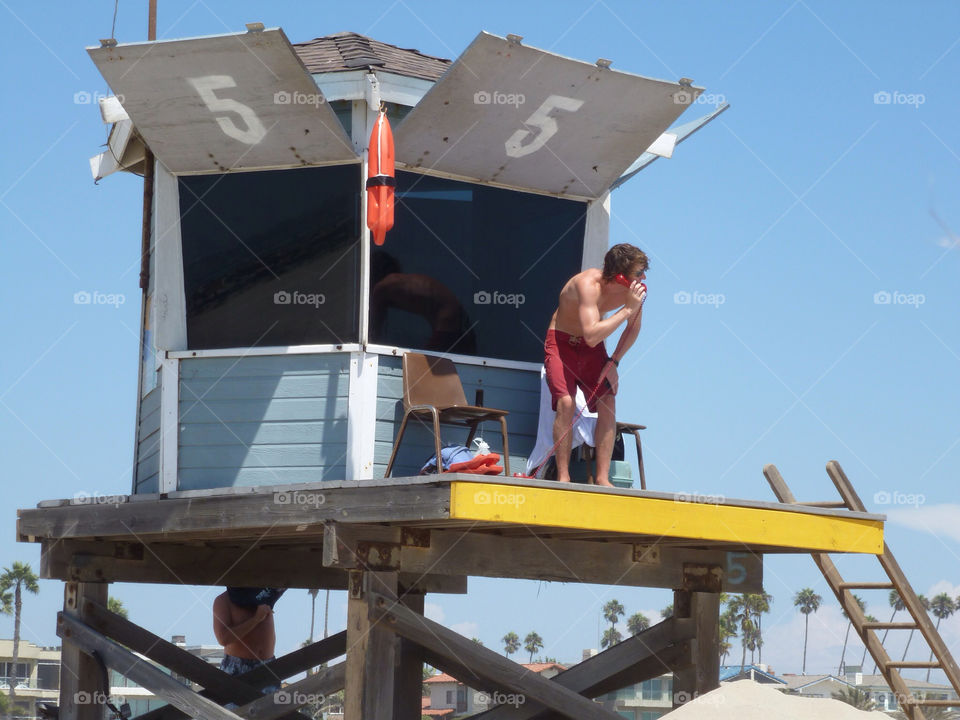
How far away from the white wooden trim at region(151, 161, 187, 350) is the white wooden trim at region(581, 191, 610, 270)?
9.33 feet

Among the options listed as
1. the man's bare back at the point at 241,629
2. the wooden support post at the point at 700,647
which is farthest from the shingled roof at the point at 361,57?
the man's bare back at the point at 241,629

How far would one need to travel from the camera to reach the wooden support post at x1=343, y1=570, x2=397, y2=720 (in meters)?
7.25

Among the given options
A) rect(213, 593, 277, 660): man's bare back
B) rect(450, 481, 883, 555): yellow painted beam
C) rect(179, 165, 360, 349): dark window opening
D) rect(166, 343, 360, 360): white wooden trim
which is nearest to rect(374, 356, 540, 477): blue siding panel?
rect(166, 343, 360, 360): white wooden trim

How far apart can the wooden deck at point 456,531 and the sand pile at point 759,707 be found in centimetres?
87

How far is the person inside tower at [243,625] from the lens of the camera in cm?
1122

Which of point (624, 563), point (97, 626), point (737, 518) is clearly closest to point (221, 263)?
point (97, 626)

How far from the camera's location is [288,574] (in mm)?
10555

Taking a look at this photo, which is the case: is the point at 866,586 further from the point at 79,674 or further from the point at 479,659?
the point at 79,674

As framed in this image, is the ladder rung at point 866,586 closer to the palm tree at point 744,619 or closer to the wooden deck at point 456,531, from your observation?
the wooden deck at point 456,531

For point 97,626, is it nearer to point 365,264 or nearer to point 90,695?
point 90,695

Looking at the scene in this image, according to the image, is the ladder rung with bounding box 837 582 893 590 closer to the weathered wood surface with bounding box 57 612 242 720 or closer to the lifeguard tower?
the lifeguard tower

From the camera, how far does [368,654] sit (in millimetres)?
7293

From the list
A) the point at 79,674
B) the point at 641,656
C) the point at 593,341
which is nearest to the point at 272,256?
the point at 593,341

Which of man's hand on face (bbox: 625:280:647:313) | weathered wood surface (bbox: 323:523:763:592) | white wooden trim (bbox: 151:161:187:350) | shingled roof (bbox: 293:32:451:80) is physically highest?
shingled roof (bbox: 293:32:451:80)
